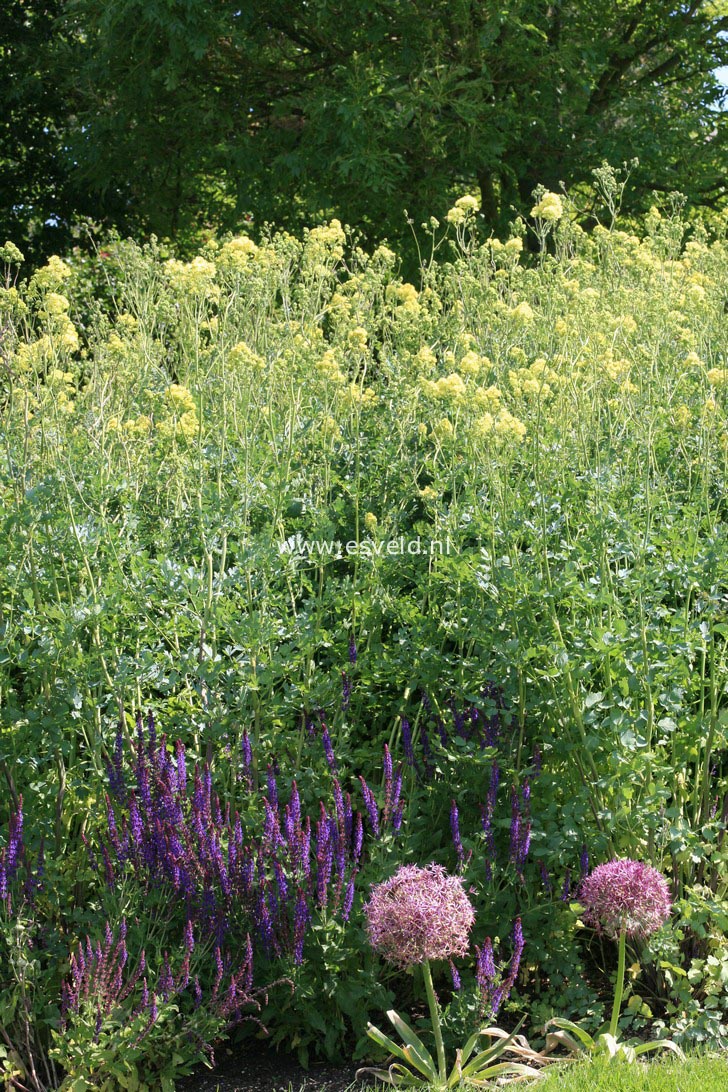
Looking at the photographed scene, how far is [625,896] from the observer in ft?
8.85

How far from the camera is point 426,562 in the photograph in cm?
422

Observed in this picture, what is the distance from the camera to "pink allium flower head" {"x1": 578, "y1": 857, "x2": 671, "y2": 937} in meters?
2.70

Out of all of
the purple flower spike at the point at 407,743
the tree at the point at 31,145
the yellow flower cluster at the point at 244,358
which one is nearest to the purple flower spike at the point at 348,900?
the purple flower spike at the point at 407,743

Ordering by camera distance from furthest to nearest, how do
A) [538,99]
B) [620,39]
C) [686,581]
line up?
[620,39], [538,99], [686,581]

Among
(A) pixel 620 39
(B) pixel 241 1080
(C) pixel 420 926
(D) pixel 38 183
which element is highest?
(A) pixel 620 39

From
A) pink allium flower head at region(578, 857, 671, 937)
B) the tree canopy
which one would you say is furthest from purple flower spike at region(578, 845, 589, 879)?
the tree canopy

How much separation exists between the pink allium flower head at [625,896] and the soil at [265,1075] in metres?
0.78

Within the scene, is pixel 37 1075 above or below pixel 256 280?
below

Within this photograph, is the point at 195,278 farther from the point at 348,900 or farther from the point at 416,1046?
the point at 416,1046

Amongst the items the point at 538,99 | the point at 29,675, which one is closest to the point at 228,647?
the point at 29,675

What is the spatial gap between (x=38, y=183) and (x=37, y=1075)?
49.0ft

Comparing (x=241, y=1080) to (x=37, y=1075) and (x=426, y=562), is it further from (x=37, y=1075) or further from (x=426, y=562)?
(x=426, y=562)

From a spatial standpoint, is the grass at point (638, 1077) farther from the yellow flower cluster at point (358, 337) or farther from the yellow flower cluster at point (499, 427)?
the yellow flower cluster at point (358, 337)

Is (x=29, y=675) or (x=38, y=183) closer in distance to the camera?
(x=29, y=675)
